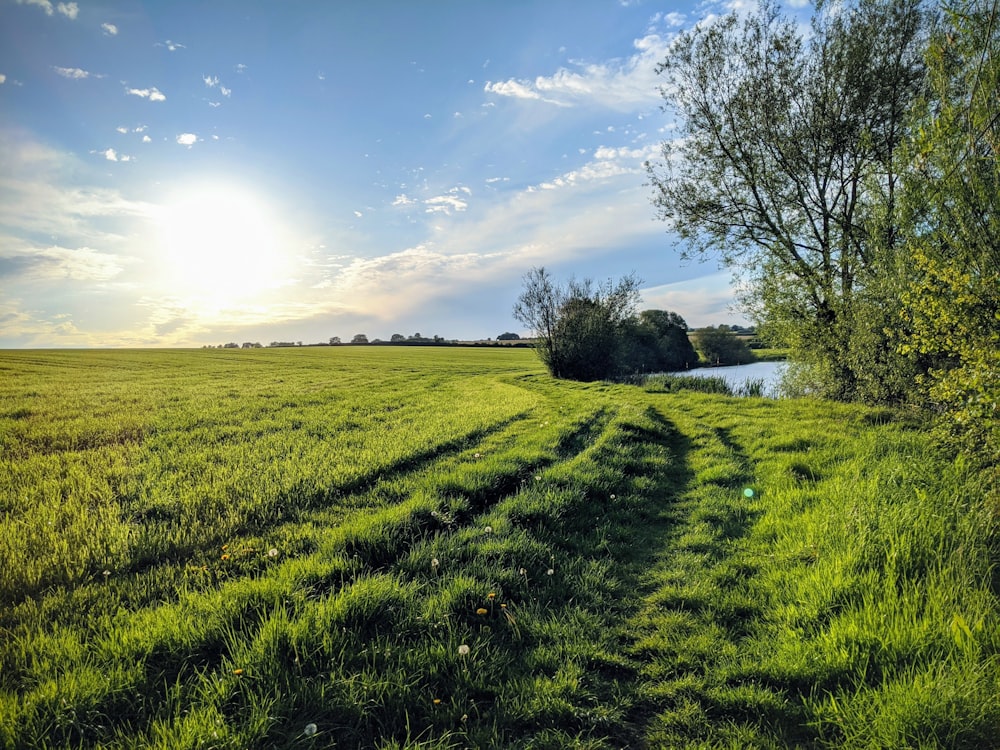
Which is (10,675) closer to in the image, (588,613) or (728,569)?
(588,613)

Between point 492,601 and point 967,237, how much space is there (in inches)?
377

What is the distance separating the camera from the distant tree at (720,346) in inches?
3088

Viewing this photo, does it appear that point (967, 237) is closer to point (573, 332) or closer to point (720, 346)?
point (573, 332)

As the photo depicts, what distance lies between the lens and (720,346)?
3108 inches

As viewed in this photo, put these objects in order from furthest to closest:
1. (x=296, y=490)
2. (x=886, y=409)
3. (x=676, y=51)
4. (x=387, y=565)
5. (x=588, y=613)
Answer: (x=676, y=51), (x=886, y=409), (x=296, y=490), (x=387, y=565), (x=588, y=613)

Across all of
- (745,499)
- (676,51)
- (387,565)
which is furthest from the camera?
(676,51)

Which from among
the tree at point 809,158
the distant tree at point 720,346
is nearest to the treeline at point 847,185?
the tree at point 809,158

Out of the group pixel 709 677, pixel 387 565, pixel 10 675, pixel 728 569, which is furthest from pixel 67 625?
pixel 728 569

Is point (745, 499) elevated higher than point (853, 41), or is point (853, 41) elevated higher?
point (853, 41)

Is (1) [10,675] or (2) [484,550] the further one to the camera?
(2) [484,550]

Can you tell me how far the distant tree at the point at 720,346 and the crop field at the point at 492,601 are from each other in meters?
75.2

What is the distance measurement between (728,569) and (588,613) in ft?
6.80

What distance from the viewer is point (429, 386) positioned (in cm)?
2628

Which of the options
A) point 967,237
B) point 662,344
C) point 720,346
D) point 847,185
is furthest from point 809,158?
point 720,346
